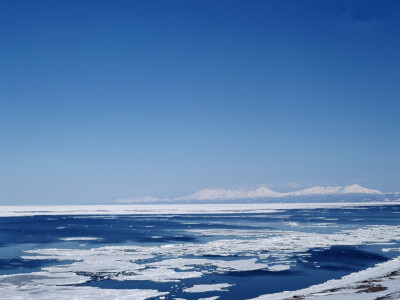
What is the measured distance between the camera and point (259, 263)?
16844mm

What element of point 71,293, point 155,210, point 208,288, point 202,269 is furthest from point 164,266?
point 155,210

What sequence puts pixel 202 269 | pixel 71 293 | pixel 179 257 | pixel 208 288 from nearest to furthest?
pixel 71 293, pixel 208 288, pixel 202 269, pixel 179 257

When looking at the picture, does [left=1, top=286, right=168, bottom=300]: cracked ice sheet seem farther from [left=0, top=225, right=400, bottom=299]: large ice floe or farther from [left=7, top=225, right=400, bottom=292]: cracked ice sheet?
[left=7, top=225, right=400, bottom=292]: cracked ice sheet

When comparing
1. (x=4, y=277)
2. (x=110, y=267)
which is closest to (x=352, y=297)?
(x=110, y=267)

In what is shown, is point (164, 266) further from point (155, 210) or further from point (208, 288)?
point (155, 210)

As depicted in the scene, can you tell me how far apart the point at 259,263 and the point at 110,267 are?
17.9ft

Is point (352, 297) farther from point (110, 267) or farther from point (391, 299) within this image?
point (110, 267)

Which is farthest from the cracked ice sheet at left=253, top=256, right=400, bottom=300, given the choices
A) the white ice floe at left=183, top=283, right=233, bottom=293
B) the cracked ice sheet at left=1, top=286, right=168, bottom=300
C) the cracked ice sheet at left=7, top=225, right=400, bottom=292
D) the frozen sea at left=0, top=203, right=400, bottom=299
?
the cracked ice sheet at left=1, top=286, right=168, bottom=300

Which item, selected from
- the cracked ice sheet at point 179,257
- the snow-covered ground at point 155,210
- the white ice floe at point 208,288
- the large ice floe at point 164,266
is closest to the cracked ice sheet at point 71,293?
the large ice floe at point 164,266

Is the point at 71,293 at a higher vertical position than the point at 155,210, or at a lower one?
lower

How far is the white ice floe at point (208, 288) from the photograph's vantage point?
12523 millimetres

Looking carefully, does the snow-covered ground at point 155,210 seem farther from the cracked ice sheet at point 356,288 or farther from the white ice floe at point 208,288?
the white ice floe at point 208,288

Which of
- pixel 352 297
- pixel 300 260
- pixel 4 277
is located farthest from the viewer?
pixel 300 260

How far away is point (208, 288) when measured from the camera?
12758 millimetres
